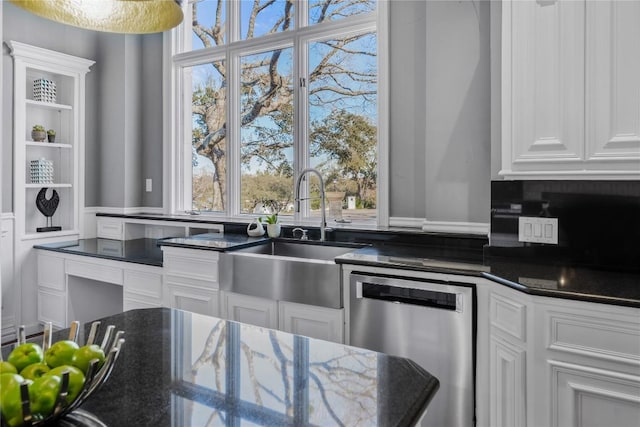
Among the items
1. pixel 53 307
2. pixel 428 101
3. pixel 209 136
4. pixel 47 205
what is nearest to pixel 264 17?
pixel 209 136

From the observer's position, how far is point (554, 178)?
6.11 feet

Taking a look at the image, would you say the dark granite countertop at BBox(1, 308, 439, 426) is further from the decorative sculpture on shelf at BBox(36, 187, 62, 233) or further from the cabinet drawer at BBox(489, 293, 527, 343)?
the decorative sculpture on shelf at BBox(36, 187, 62, 233)

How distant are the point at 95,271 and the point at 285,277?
71.9 inches

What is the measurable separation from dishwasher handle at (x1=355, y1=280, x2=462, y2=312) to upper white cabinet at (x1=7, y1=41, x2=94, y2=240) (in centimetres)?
308

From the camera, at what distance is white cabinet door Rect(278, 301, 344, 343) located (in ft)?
7.24

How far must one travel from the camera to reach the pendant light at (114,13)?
1.10 meters

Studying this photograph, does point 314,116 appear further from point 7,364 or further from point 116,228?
point 7,364

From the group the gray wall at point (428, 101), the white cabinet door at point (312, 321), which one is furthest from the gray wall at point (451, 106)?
the white cabinet door at point (312, 321)

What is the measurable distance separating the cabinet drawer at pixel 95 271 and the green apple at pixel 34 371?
104 inches

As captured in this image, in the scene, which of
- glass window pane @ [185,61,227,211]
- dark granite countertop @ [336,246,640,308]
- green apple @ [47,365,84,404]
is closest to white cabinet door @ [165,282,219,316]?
dark granite countertop @ [336,246,640,308]

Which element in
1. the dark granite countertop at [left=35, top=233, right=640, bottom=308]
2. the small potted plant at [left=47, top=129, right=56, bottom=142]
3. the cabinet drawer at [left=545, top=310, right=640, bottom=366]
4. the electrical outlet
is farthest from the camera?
the small potted plant at [left=47, top=129, right=56, bottom=142]

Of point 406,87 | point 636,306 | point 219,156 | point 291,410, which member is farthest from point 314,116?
point 291,410

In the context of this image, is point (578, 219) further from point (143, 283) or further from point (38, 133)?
point (38, 133)

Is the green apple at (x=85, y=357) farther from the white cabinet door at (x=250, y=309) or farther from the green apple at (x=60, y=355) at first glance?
the white cabinet door at (x=250, y=309)
